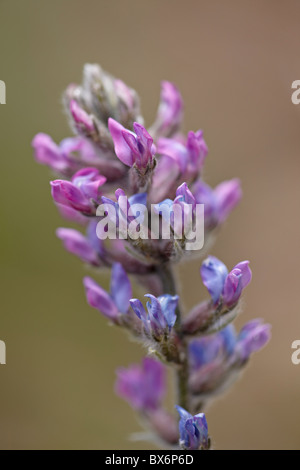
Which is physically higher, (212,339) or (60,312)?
(60,312)

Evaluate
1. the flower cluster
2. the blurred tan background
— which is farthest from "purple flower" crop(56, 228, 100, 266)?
the blurred tan background

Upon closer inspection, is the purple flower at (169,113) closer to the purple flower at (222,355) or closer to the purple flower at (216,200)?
the purple flower at (216,200)

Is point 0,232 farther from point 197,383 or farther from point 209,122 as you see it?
point 197,383

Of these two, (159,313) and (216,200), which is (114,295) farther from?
(216,200)

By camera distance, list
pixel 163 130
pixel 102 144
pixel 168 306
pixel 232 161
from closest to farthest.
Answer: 1. pixel 168 306
2. pixel 102 144
3. pixel 163 130
4. pixel 232 161

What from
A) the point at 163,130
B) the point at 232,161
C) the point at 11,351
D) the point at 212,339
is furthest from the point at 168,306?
the point at 232,161
